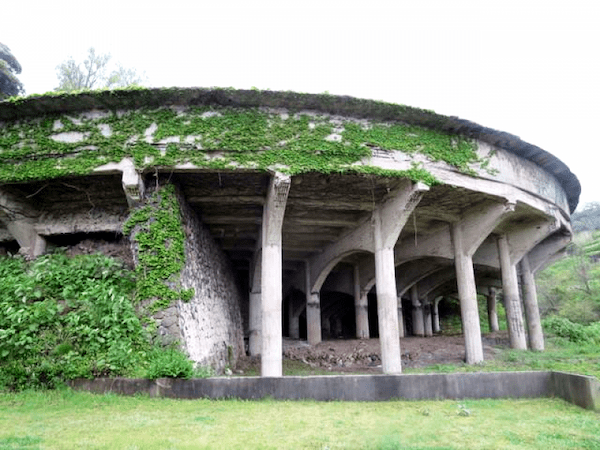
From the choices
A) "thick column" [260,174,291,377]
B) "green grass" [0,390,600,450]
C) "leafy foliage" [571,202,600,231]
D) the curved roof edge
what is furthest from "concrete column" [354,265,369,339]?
"leafy foliage" [571,202,600,231]

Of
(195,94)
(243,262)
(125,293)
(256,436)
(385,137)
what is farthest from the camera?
(243,262)

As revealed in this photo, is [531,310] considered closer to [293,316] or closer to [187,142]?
[293,316]

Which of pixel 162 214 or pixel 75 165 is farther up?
pixel 75 165

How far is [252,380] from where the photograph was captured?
7000 mm

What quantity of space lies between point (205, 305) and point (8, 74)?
16.8 metres

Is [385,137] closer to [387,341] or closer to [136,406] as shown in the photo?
[387,341]

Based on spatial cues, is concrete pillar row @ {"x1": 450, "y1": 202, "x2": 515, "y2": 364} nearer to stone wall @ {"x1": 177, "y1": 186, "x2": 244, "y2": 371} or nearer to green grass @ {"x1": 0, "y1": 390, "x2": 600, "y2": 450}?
green grass @ {"x1": 0, "y1": 390, "x2": 600, "y2": 450}

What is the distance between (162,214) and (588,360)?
12786mm

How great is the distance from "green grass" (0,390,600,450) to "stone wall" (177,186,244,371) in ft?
10.2

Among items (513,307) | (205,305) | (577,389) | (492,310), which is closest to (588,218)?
(492,310)

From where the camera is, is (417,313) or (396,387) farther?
(417,313)

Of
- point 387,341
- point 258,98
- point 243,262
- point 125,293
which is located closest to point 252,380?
point 125,293

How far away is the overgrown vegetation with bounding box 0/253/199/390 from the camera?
8031 millimetres

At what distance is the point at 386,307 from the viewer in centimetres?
1209
